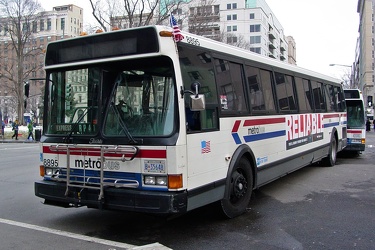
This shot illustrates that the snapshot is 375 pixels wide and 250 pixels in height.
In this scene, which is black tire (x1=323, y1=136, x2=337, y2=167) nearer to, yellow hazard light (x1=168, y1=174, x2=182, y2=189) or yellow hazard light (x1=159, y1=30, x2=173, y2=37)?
yellow hazard light (x1=168, y1=174, x2=182, y2=189)

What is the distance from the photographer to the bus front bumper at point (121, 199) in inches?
183

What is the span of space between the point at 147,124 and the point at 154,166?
22.6 inches

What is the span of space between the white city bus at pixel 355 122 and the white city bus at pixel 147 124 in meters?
9.31

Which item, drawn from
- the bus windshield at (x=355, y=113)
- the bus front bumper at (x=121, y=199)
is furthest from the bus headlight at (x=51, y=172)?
the bus windshield at (x=355, y=113)

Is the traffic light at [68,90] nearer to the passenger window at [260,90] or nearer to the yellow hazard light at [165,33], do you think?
the yellow hazard light at [165,33]

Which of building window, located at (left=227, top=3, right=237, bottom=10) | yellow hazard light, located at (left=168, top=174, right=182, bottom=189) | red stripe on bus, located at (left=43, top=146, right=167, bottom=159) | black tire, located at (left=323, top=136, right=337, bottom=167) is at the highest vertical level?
building window, located at (left=227, top=3, right=237, bottom=10)

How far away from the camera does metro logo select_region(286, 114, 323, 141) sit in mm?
8531

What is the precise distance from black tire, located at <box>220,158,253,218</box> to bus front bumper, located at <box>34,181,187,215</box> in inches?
49.8

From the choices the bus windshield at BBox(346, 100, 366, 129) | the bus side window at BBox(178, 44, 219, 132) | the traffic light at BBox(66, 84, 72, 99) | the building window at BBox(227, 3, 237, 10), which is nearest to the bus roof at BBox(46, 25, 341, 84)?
the bus side window at BBox(178, 44, 219, 132)

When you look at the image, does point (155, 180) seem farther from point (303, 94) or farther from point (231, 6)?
point (231, 6)

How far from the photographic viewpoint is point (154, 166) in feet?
15.7

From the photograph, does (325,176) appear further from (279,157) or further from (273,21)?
(273,21)

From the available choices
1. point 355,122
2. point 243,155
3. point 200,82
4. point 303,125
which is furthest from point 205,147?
point 355,122

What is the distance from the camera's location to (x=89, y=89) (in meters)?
5.34
